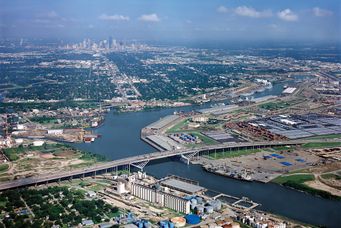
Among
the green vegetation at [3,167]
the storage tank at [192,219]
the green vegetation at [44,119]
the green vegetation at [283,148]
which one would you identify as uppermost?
the green vegetation at [283,148]

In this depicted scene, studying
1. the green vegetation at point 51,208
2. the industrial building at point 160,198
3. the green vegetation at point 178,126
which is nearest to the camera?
the green vegetation at point 51,208

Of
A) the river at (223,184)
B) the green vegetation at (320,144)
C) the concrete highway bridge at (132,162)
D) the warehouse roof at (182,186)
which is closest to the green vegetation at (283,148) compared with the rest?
the concrete highway bridge at (132,162)

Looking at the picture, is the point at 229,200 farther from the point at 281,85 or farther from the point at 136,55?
the point at 136,55

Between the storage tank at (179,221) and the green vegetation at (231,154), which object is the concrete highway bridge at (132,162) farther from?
the storage tank at (179,221)

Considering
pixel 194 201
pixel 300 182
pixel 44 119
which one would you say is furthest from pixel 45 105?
pixel 300 182

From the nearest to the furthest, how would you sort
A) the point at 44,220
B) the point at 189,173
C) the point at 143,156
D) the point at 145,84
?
the point at 44,220 < the point at 189,173 < the point at 143,156 < the point at 145,84

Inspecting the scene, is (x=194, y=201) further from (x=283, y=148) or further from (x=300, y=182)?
(x=283, y=148)

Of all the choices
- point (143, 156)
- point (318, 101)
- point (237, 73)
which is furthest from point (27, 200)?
point (237, 73)
